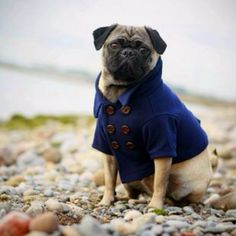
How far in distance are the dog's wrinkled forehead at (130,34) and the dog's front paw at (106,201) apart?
117 cm

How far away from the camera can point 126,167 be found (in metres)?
4.12

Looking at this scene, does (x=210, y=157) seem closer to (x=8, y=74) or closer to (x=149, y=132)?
(x=149, y=132)

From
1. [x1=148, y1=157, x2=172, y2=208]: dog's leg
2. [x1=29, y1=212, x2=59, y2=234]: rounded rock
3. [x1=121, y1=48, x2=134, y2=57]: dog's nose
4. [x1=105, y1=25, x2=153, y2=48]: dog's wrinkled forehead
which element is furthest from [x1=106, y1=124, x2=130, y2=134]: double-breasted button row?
[x1=29, y1=212, x2=59, y2=234]: rounded rock

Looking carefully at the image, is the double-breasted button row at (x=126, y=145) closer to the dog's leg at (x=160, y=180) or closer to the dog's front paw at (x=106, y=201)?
the dog's leg at (x=160, y=180)

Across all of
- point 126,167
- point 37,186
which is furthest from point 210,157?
point 37,186

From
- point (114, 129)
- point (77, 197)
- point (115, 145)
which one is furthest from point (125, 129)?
point (77, 197)

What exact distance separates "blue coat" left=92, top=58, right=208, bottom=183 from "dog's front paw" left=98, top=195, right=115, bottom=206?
22 centimetres

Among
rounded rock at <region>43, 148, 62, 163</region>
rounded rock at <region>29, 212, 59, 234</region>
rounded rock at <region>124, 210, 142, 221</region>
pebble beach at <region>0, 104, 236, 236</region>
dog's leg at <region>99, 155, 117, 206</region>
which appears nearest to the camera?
rounded rock at <region>29, 212, 59, 234</region>

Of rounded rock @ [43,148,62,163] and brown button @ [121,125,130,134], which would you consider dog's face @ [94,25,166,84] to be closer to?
brown button @ [121,125,130,134]

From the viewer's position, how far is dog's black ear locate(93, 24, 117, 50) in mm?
4031

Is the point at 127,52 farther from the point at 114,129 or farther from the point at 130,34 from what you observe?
the point at 114,129

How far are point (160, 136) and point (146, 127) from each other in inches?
4.4

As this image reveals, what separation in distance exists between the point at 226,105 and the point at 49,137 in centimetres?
→ 604

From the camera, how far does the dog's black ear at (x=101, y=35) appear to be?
403cm
